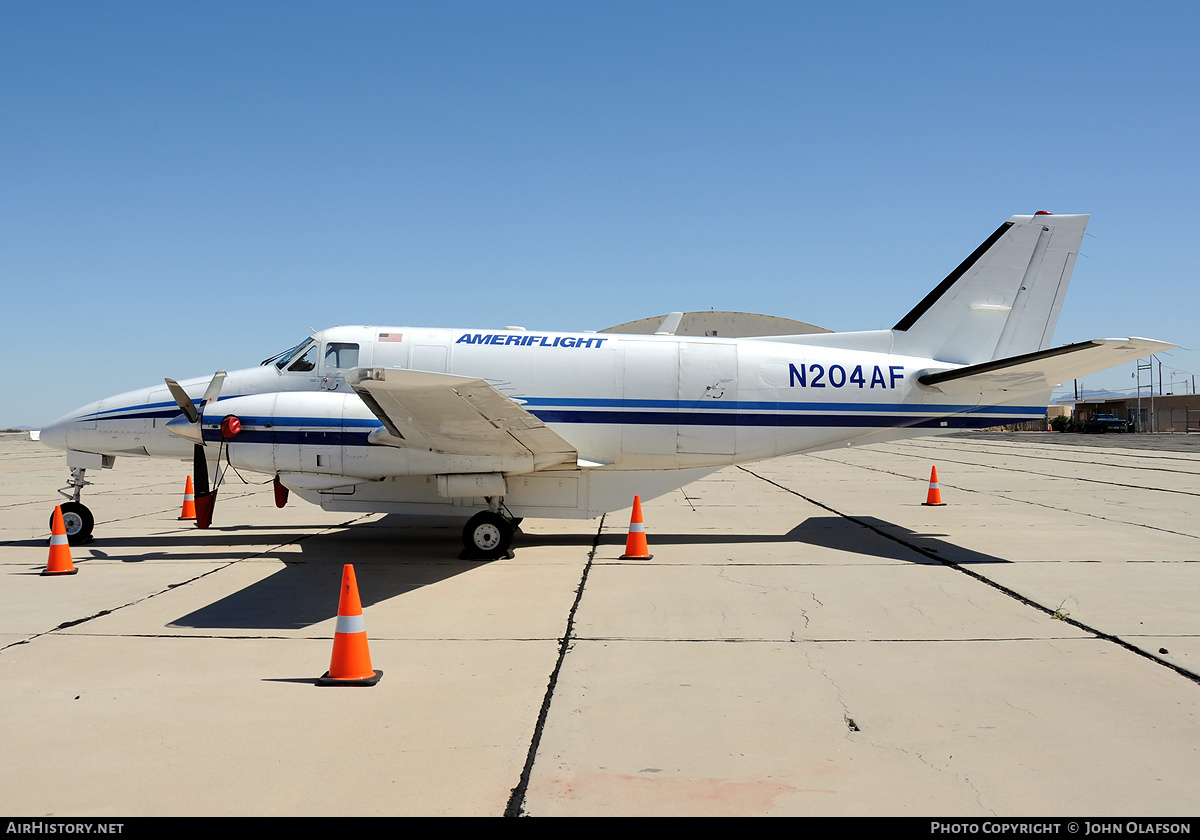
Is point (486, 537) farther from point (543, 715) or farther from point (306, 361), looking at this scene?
point (543, 715)

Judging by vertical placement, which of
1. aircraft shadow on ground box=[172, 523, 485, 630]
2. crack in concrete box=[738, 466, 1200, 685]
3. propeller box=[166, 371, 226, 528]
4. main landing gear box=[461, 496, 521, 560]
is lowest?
crack in concrete box=[738, 466, 1200, 685]

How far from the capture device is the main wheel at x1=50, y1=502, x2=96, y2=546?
37.0 ft

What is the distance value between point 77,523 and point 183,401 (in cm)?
275

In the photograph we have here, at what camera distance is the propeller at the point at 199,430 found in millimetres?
10458

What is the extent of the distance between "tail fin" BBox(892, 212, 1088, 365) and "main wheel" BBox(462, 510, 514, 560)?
6.54 m

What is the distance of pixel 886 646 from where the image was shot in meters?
6.43

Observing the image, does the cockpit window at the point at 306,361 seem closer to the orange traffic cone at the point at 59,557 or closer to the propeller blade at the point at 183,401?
the propeller blade at the point at 183,401

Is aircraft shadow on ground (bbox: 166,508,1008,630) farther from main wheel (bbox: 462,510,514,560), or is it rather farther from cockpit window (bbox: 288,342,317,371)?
cockpit window (bbox: 288,342,317,371)

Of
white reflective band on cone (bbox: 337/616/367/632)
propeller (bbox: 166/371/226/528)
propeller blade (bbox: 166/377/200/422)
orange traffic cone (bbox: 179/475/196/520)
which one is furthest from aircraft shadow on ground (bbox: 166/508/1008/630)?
orange traffic cone (bbox: 179/475/196/520)

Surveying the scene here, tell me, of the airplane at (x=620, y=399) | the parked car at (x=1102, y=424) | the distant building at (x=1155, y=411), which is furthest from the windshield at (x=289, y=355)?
the distant building at (x=1155, y=411)

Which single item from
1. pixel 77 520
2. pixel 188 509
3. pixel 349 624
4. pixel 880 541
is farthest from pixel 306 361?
pixel 880 541

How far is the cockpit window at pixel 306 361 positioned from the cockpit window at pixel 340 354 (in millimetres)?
196

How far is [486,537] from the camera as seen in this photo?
10422 millimetres

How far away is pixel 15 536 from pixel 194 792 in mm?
11058
